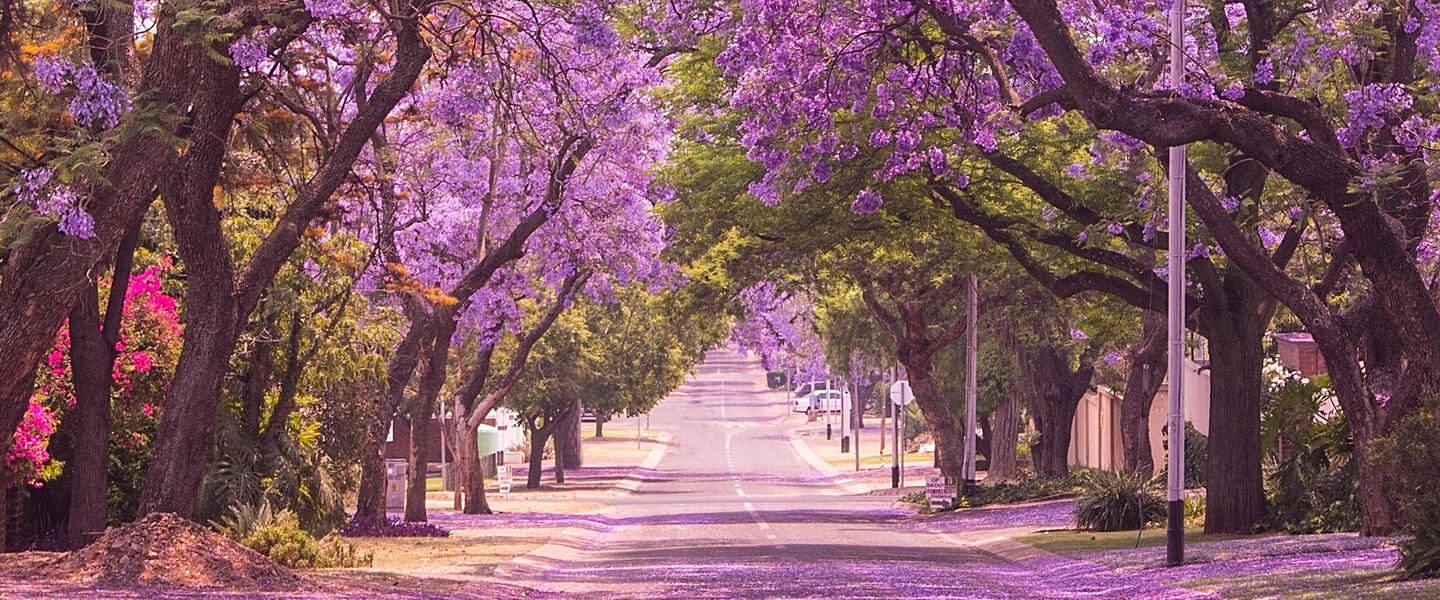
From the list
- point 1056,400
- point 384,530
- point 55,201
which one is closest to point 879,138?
point 55,201

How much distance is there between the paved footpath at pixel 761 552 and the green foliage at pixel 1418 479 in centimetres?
400

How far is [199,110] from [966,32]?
752 centimetres

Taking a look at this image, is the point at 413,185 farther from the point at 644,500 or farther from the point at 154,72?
the point at 644,500

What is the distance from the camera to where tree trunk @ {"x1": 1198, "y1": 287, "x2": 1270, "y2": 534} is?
25.8 m

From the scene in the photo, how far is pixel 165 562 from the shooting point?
15.9m

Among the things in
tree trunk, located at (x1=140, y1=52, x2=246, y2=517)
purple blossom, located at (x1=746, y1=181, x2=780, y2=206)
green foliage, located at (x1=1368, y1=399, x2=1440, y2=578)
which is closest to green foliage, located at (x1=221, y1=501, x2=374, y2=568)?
tree trunk, located at (x1=140, y1=52, x2=246, y2=517)

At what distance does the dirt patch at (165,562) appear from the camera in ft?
51.0

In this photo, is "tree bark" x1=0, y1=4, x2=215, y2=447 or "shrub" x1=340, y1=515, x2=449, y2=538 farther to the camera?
"shrub" x1=340, y1=515, x2=449, y2=538

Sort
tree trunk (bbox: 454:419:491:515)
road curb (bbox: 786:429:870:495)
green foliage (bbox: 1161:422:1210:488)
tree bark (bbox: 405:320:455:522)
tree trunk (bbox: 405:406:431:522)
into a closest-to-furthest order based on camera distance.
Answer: tree bark (bbox: 405:320:455:522)
tree trunk (bbox: 405:406:431:522)
green foliage (bbox: 1161:422:1210:488)
tree trunk (bbox: 454:419:491:515)
road curb (bbox: 786:429:870:495)

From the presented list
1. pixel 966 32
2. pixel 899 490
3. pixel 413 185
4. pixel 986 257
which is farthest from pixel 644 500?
pixel 966 32

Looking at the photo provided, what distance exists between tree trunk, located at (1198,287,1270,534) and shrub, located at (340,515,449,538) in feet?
41.1

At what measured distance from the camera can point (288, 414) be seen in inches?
1011

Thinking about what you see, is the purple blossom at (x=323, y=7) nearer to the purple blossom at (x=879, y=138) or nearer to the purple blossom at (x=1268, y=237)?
the purple blossom at (x=879, y=138)

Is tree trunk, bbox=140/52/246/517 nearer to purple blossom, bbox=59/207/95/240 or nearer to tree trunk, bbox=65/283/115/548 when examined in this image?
tree trunk, bbox=65/283/115/548
